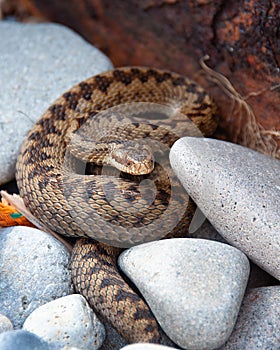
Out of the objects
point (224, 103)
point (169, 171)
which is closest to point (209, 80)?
point (224, 103)

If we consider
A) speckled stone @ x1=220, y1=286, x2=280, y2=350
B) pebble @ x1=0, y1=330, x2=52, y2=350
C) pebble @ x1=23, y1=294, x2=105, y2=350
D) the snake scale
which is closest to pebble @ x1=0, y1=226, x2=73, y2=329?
the snake scale

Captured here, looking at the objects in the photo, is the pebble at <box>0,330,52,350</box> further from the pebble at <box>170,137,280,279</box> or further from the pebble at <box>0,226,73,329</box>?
the pebble at <box>170,137,280,279</box>

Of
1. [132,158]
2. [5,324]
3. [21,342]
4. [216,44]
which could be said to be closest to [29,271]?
[5,324]

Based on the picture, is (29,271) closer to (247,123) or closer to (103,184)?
(103,184)

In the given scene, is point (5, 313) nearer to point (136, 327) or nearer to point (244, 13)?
point (136, 327)

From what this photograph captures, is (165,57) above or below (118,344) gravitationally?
above

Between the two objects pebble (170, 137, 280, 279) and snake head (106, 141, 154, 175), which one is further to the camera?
snake head (106, 141, 154, 175)
